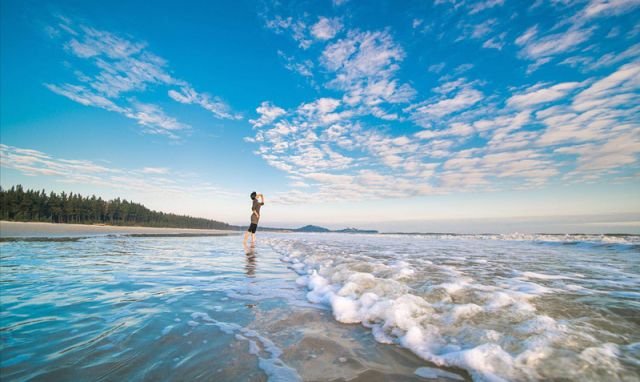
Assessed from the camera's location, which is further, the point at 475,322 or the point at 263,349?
the point at 475,322

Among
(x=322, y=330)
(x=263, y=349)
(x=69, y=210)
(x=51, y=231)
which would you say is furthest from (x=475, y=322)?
(x=69, y=210)

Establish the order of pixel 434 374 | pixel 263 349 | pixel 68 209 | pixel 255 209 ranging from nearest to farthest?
pixel 434 374 < pixel 263 349 < pixel 255 209 < pixel 68 209

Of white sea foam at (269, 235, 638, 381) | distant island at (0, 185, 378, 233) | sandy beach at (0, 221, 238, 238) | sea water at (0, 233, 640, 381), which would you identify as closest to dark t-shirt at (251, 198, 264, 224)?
sea water at (0, 233, 640, 381)

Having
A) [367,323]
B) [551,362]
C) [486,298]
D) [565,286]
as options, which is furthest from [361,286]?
[565,286]

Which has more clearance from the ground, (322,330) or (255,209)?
(255,209)

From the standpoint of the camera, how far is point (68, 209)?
7588cm

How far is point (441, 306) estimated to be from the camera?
3.74 meters

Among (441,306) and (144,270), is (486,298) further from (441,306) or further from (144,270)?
(144,270)

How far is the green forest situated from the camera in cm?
6397

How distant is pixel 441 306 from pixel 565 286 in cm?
322

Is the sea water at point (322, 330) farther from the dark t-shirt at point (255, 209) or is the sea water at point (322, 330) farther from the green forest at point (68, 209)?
the green forest at point (68, 209)

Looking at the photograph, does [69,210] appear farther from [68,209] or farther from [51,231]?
[51,231]

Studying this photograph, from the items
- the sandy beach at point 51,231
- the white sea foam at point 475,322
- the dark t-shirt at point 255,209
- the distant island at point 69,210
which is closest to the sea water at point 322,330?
the white sea foam at point 475,322

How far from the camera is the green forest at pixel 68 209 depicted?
6397 cm
